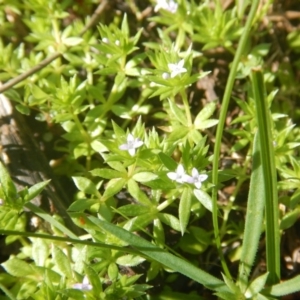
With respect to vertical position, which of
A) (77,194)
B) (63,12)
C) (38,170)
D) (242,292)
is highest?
(63,12)

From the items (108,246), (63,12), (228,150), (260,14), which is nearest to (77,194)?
(108,246)

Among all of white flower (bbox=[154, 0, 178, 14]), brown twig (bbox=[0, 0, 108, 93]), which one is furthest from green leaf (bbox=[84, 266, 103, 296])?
white flower (bbox=[154, 0, 178, 14])

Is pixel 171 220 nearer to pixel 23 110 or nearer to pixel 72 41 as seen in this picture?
pixel 23 110

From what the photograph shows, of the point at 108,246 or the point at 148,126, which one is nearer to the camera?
the point at 108,246

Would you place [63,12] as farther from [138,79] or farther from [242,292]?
[242,292]

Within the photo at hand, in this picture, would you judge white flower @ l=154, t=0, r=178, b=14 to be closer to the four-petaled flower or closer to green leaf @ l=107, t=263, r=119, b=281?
the four-petaled flower

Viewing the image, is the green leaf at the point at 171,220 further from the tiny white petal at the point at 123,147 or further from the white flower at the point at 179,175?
the tiny white petal at the point at 123,147
